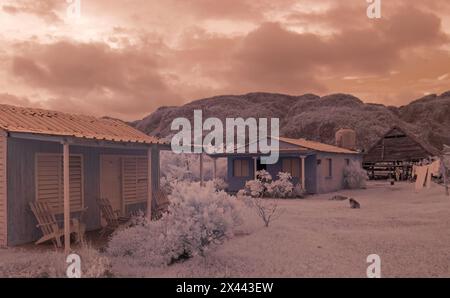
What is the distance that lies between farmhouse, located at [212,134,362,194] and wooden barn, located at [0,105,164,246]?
10.8 metres

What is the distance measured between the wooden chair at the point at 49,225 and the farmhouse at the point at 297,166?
14.4 metres

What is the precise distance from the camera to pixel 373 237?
10203 millimetres

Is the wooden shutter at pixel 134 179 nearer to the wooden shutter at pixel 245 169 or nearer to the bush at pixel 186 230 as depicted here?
the bush at pixel 186 230

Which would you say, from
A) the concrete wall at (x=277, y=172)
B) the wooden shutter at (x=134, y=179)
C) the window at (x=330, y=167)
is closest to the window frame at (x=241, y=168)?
the concrete wall at (x=277, y=172)

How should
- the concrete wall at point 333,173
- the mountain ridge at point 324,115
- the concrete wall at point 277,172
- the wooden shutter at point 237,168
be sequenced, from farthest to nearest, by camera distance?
1. the mountain ridge at point 324,115
2. the wooden shutter at point 237,168
3. the concrete wall at point 333,173
4. the concrete wall at point 277,172

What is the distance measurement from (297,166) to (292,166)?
27 centimetres

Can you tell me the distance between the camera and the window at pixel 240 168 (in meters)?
24.5

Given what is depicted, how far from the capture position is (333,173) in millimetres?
25625

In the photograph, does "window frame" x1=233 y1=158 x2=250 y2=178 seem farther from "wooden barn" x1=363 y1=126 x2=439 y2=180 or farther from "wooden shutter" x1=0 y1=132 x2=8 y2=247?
"wooden barn" x1=363 y1=126 x2=439 y2=180

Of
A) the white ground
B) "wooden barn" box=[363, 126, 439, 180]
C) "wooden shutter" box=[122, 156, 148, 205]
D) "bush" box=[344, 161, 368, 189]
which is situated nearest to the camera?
the white ground

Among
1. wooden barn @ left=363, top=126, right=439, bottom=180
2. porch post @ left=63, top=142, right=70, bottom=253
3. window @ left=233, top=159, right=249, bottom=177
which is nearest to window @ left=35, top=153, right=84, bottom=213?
porch post @ left=63, top=142, right=70, bottom=253

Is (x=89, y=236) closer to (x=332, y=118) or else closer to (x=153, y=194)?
(x=153, y=194)

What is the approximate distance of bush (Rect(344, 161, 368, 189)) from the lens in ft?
88.9
